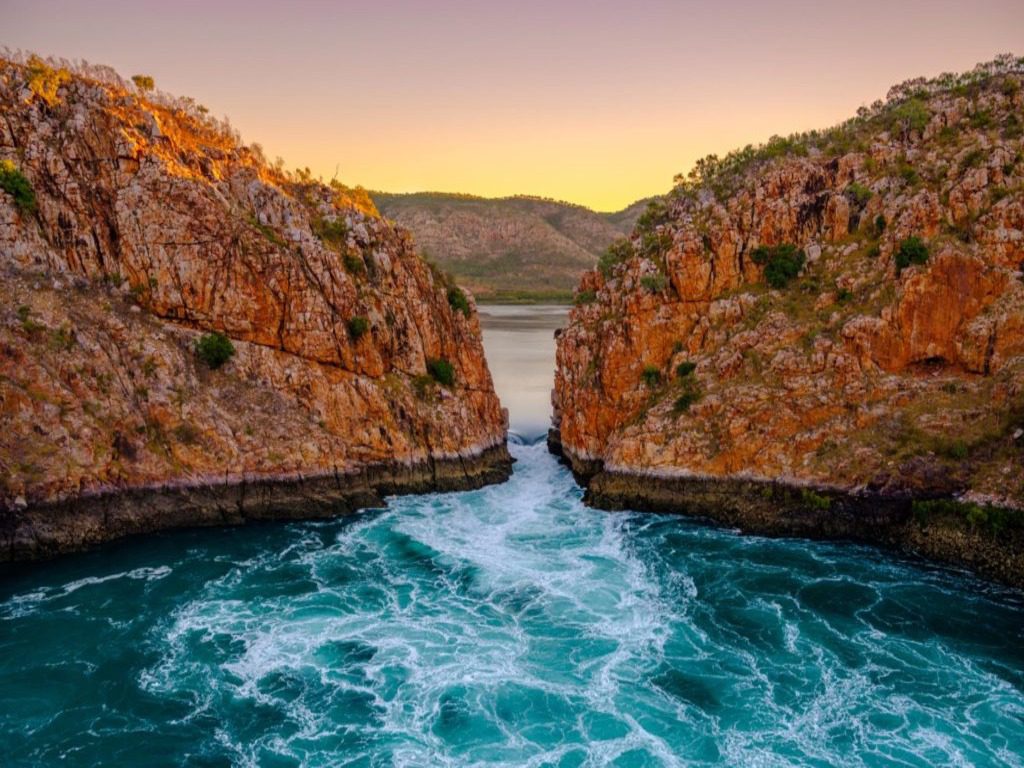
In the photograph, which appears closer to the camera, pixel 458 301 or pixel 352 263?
pixel 352 263

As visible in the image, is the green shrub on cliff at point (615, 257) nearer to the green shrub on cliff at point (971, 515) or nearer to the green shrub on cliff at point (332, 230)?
the green shrub on cliff at point (332, 230)

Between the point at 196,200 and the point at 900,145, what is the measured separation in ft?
146

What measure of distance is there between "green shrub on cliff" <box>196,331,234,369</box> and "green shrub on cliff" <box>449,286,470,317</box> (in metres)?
18.1

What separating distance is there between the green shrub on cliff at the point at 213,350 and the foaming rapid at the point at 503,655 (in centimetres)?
1034

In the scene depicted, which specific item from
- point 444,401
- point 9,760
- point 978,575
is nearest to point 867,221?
point 978,575

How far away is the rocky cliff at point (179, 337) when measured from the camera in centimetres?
3525

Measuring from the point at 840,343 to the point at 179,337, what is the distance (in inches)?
1534

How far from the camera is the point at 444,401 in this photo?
157ft

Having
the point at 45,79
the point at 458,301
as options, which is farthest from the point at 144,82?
the point at 458,301

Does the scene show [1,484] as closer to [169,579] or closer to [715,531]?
[169,579]

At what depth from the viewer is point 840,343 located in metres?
39.6

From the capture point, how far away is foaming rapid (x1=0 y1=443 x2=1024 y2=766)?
2061cm

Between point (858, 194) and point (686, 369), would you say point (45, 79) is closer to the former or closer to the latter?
point (686, 369)

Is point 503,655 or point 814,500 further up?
point 814,500
